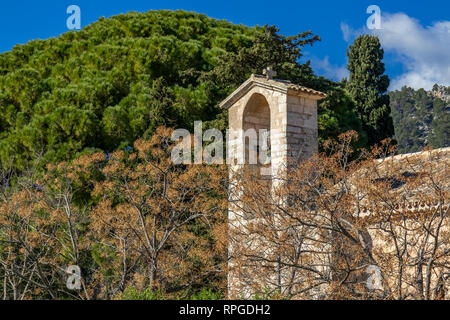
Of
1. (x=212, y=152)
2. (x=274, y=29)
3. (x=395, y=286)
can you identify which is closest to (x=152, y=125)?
(x=212, y=152)

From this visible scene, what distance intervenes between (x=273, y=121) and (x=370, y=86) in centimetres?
1046

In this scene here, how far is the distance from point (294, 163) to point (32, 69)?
1367 cm

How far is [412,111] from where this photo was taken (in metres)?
42.3

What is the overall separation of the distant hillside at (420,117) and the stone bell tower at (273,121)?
22.3 meters

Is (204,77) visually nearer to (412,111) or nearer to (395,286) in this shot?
(395,286)

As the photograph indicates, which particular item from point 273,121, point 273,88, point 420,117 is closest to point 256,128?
point 273,121

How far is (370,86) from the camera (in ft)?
69.6

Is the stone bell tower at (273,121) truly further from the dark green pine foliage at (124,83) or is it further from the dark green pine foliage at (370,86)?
the dark green pine foliage at (370,86)

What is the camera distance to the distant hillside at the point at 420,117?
35.3 meters

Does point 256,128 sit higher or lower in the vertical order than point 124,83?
lower

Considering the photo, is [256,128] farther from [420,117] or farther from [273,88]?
[420,117]

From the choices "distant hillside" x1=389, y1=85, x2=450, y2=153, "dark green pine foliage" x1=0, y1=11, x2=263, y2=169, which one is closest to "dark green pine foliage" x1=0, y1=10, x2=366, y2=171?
"dark green pine foliage" x1=0, y1=11, x2=263, y2=169

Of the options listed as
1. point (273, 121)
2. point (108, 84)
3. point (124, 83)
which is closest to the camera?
point (273, 121)

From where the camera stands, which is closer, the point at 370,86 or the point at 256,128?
the point at 256,128
